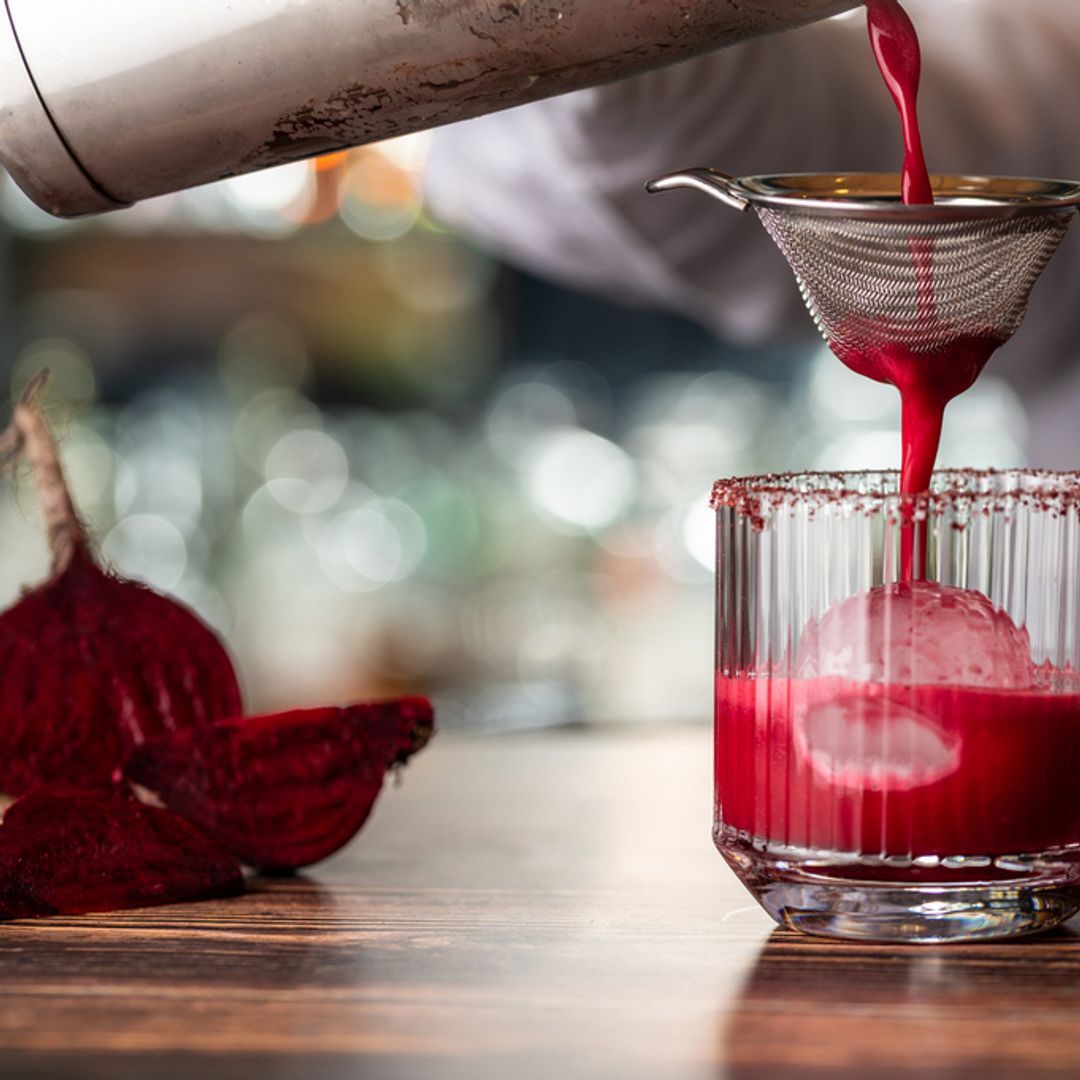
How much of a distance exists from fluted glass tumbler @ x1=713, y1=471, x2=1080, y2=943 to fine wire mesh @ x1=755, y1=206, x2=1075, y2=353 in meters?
0.05

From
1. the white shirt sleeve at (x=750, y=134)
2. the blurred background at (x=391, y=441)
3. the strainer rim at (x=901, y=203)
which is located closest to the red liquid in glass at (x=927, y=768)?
the strainer rim at (x=901, y=203)

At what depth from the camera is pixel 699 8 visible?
435 mm

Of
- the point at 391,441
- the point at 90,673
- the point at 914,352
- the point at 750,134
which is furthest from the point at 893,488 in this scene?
the point at 391,441

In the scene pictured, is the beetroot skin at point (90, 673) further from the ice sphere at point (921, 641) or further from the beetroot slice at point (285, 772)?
the ice sphere at point (921, 641)

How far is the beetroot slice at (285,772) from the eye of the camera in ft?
1.69

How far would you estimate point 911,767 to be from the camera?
0.41 meters

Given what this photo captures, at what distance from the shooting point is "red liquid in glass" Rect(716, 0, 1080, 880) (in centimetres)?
40

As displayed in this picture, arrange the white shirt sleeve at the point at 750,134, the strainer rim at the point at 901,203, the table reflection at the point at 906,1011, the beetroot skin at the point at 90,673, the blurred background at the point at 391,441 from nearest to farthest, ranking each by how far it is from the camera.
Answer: the table reflection at the point at 906,1011 < the strainer rim at the point at 901,203 < the beetroot skin at the point at 90,673 < the white shirt sleeve at the point at 750,134 < the blurred background at the point at 391,441

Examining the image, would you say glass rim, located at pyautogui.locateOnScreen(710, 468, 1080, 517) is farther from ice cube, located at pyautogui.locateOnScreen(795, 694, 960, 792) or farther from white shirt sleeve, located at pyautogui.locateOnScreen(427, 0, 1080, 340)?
white shirt sleeve, located at pyautogui.locateOnScreen(427, 0, 1080, 340)

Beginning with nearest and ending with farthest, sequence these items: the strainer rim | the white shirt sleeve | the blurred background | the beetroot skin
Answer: the strainer rim, the beetroot skin, the white shirt sleeve, the blurred background

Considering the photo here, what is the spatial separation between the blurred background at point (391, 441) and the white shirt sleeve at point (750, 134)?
0.75m

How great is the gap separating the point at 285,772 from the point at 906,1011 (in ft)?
→ 0.74

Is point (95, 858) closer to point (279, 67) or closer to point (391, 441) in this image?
point (279, 67)

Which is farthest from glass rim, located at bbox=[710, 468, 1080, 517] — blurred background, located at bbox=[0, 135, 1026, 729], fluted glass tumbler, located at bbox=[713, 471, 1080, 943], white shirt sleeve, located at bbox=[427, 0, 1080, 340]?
blurred background, located at bbox=[0, 135, 1026, 729]
